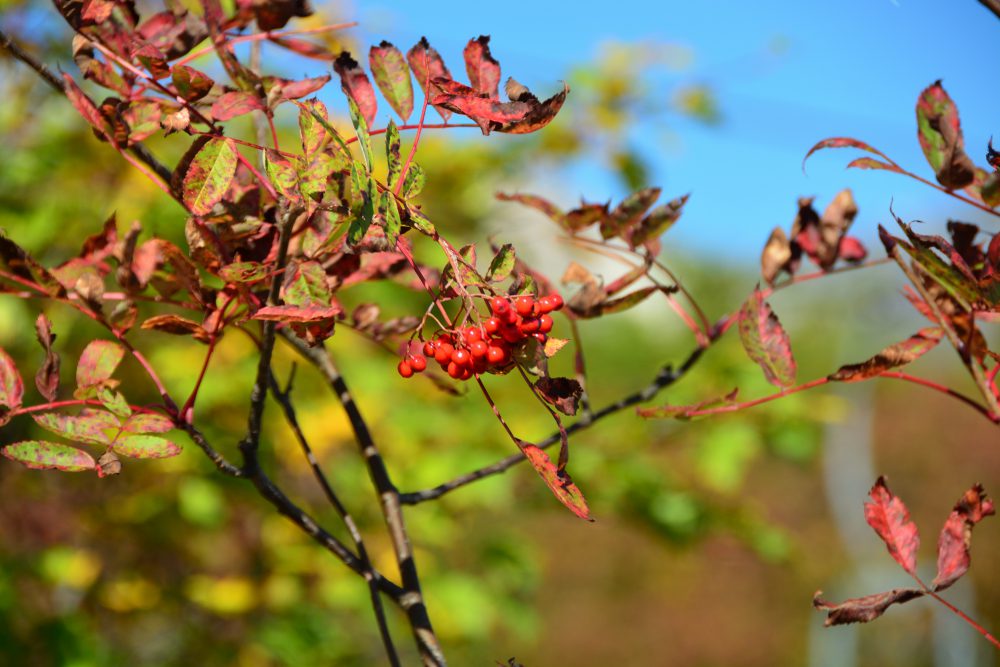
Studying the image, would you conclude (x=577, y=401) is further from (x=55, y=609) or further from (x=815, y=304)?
(x=815, y=304)

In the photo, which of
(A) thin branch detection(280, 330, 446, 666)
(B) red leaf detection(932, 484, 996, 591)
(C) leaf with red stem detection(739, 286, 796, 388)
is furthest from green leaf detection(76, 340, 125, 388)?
(B) red leaf detection(932, 484, 996, 591)

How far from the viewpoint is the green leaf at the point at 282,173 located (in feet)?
1.44

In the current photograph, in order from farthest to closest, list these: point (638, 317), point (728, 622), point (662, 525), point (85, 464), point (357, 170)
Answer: point (638, 317), point (728, 622), point (662, 525), point (85, 464), point (357, 170)

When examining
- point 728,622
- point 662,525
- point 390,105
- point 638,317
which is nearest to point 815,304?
point 638,317

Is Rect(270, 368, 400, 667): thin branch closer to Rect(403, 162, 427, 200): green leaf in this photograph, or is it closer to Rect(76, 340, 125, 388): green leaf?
Rect(76, 340, 125, 388): green leaf

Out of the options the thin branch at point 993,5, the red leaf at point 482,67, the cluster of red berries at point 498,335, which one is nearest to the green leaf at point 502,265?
the cluster of red berries at point 498,335

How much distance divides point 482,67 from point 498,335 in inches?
7.3

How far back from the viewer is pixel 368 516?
1882mm

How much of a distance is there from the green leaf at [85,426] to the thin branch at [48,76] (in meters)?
0.19

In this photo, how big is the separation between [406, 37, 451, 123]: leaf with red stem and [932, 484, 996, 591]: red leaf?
1.33 feet

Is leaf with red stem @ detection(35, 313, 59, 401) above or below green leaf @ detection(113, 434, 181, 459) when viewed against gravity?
above

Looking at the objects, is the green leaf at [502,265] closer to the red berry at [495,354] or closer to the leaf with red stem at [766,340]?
the red berry at [495,354]

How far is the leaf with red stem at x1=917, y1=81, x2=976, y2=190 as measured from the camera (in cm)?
56

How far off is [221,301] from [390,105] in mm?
169
